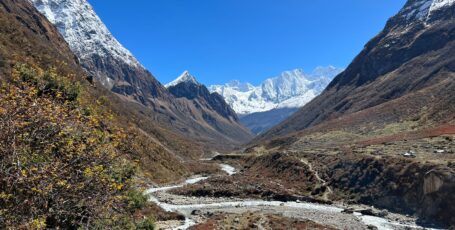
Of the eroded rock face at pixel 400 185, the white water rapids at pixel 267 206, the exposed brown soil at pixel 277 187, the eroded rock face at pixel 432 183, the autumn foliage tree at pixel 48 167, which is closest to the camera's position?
the autumn foliage tree at pixel 48 167

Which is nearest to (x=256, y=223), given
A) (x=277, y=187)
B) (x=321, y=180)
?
(x=277, y=187)

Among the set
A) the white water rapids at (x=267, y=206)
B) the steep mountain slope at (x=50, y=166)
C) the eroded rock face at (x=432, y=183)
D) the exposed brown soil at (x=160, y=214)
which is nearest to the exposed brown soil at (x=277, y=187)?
the white water rapids at (x=267, y=206)

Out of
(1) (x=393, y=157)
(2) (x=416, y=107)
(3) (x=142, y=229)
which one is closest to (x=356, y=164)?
(1) (x=393, y=157)

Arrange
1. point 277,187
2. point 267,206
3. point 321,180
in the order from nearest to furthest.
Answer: point 267,206 < point 277,187 < point 321,180

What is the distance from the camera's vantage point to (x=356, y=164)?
2881 inches

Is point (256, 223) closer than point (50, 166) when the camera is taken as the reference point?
No

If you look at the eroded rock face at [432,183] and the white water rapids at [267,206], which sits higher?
the eroded rock face at [432,183]

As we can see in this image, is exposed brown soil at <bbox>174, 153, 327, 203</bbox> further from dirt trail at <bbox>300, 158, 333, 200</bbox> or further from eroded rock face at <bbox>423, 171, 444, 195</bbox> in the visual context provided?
eroded rock face at <bbox>423, 171, 444, 195</bbox>

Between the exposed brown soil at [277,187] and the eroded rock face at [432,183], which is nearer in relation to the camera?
the eroded rock face at [432,183]

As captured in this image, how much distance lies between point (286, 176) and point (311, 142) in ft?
172

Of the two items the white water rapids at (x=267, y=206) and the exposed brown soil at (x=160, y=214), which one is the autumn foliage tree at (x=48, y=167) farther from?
the white water rapids at (x=267, y=206)

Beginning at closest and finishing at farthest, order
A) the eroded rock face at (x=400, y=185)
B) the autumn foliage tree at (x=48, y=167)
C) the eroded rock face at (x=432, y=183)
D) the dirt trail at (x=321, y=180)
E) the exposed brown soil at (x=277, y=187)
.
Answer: the autumn foliage tree at (x=48, y=167), the eroded rock face at (x=400, y=185), the eroded rock face at (x=432, y=183), the dirt trail at (x=321, y=180), the exposed brown soil at (x=277, y=187)

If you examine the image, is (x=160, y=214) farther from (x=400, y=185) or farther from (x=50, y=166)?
(x=50, y=166)

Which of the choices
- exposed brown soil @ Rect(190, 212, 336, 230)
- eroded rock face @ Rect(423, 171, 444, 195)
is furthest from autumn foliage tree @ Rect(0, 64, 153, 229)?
eroded rock face @ Rect(423, 171, 444, 195)
